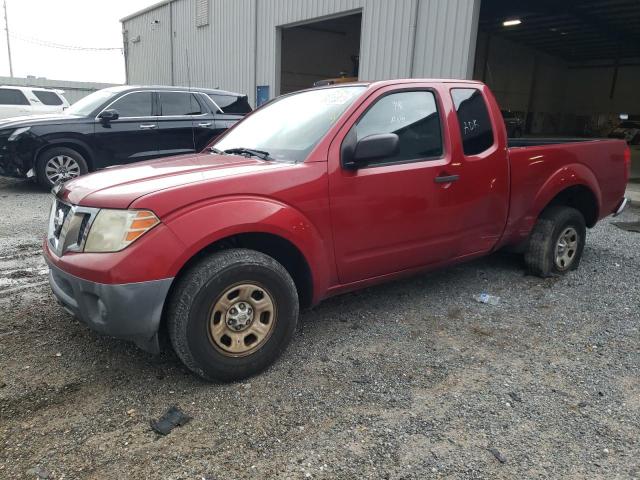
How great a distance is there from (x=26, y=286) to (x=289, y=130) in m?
2.66

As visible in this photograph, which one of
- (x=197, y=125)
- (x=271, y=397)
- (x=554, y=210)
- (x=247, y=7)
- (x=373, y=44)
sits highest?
(x=247, y=7)

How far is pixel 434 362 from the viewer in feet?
10.5

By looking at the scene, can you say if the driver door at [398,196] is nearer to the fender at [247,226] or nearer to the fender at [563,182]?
the fender at [247,226]

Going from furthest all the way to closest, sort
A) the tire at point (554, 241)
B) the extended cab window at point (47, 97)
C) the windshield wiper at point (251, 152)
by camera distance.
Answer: the extended cab window at point (47, 97), the tire at point (554, 241), the windshield wiper at point (251, 152)

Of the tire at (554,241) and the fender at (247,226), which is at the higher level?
the fender at (247,226)

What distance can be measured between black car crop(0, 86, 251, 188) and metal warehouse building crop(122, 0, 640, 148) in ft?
3.42

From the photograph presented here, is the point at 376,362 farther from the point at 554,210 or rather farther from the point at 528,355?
the point at 554,210

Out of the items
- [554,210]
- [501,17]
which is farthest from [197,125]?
[501,17]

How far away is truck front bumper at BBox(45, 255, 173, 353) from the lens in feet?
8.18

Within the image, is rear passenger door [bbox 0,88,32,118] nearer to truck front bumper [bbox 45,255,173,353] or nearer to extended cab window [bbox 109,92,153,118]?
extended cab window [bbox 109,92,153,118]

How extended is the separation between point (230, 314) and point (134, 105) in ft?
23.3

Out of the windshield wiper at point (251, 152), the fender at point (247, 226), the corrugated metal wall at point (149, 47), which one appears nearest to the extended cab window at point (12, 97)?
the corrugated metal wall at point (149, 47)

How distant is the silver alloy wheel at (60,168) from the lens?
8297mm

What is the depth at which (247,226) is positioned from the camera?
276 cm
